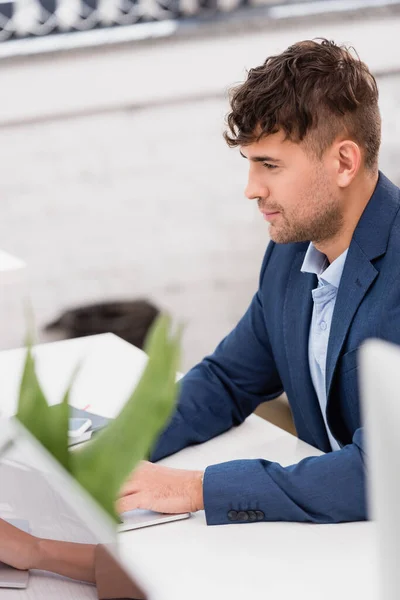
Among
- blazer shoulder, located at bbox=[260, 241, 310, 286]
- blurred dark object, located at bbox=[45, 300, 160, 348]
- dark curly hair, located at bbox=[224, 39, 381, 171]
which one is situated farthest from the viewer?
blurred dark object, located at bbox=[45, 300, 160, 348]

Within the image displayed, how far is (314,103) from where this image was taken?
1727mm

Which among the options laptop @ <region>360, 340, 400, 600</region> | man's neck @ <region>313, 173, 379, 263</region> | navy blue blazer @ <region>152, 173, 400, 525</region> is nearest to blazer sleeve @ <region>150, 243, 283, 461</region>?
navy blue blazer @ <region>152, 173, 400, 525</region>

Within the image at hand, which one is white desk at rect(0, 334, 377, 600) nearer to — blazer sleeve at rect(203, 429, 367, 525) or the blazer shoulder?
blazer sleeve at rect(203, 429, 367, 525)

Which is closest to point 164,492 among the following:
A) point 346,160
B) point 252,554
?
point 252,554

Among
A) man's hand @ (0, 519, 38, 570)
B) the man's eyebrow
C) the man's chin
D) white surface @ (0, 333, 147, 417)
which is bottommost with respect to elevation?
man's hand @ (0, 519, 38, 570)

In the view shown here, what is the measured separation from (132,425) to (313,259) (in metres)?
1.07

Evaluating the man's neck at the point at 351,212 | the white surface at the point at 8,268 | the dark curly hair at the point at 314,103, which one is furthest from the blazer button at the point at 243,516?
the white surface at the point at 8,268

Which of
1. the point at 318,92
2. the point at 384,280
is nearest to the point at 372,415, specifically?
the point at 384,280

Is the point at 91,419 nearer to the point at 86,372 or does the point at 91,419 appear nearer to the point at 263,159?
the point at 86,372

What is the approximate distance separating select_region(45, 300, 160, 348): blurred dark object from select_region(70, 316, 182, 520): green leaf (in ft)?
9.46

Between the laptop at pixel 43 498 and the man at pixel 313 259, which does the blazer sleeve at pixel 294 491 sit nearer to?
the man at pixel 313 259

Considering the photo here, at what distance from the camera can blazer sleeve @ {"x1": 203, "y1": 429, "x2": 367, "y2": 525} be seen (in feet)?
4.83

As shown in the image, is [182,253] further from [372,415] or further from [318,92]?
[372,415]

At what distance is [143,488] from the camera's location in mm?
1516
